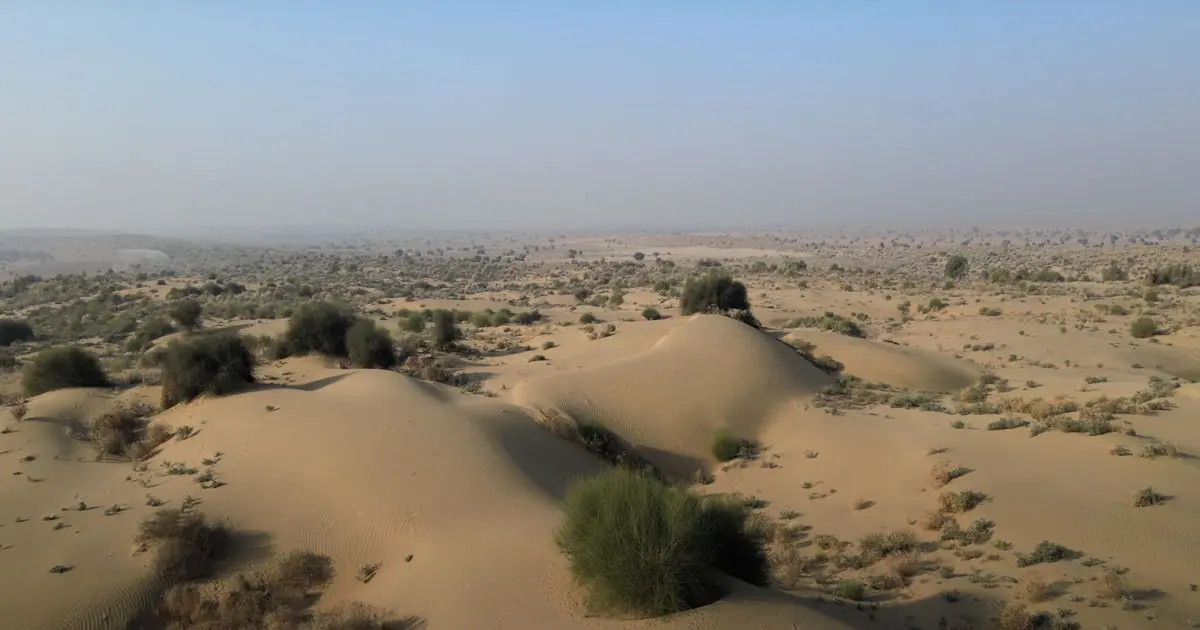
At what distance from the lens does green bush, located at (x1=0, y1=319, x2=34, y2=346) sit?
33.9 metres

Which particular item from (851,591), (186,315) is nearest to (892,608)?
(851,591)

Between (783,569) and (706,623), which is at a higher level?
(706,623)

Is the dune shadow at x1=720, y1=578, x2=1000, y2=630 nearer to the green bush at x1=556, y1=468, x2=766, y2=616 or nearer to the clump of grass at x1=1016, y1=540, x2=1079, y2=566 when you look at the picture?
the green bush at x1=556, y1=468, x2=766, y2=616

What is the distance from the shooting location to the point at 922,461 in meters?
14.0

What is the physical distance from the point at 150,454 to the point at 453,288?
148 ft

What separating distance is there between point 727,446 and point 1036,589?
26.2 ft

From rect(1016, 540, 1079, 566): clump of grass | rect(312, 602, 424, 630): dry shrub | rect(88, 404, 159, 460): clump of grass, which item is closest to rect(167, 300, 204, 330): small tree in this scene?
rect(88, 404, 159, 460): clump of grass

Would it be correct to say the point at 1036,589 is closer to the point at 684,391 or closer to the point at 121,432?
the point at 684,391

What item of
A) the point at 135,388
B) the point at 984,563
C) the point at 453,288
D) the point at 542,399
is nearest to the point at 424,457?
the point at 542,399

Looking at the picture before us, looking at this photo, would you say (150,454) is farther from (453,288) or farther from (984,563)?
(453,288)

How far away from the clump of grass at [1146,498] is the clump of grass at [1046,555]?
183cm

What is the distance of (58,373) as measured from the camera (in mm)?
19859

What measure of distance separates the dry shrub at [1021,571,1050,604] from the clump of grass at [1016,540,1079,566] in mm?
525

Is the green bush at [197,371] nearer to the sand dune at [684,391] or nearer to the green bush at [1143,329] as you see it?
the sand dune at [684,391]
